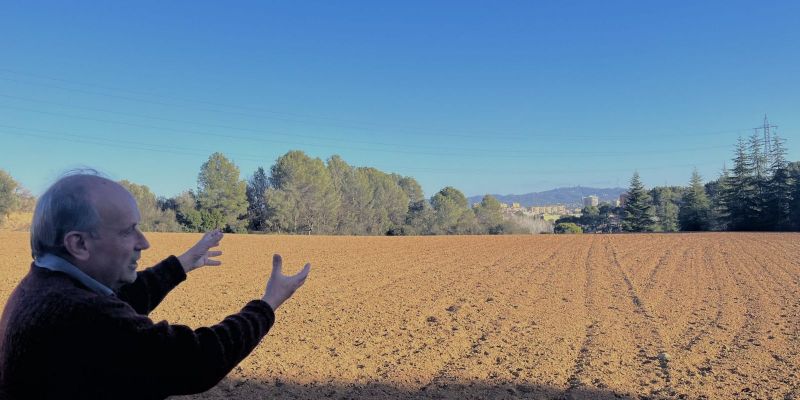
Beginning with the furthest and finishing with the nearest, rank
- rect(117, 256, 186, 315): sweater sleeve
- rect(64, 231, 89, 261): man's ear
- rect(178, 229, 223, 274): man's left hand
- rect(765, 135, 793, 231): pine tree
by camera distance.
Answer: rect(765, 135, 793, 231): pine tree → rect(178, 229, 223, 274): man's left hand → rect(117, 256, 186, 315): sweater sleeve → rect(64, 231, 89, 261): man's ear

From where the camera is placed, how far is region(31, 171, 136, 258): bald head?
1394mm

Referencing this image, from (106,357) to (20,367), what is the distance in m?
0.23

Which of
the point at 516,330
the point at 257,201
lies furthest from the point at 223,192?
the point at 516,330

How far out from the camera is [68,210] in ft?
4.57

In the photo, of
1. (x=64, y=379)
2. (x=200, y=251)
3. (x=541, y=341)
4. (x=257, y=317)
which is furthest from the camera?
(x=541, y=341)

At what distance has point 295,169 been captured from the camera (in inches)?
1938

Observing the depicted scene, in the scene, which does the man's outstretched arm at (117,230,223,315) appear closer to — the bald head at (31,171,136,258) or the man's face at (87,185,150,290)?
the man's face at (87,185,150,290)

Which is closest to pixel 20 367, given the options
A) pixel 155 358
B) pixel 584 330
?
pixel 155 358

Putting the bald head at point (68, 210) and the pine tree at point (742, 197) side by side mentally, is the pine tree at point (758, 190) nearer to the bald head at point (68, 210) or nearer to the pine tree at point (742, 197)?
the pine tree at point (742, 197)

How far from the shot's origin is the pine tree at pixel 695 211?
4250 cm

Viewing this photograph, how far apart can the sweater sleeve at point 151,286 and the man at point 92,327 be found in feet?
1.65

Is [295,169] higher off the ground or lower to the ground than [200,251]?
higher

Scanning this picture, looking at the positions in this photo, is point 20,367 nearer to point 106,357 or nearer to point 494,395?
point 106,357

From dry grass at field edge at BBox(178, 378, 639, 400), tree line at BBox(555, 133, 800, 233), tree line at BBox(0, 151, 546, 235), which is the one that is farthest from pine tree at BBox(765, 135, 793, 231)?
dry grass at field edge at BBox(178, 378, 639, 400)
